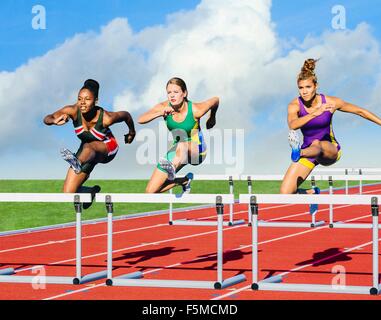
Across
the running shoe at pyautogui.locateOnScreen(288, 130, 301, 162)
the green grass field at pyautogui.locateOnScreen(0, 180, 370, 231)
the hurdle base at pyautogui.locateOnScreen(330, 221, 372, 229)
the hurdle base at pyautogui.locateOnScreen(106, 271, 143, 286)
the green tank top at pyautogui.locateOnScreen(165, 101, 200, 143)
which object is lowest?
the hurdle base at pyautogui.locateOnScreen(106, 271, 143, 286)

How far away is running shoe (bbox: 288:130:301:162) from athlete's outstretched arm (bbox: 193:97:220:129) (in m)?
0.90

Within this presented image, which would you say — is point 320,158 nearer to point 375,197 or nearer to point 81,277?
point 375,197

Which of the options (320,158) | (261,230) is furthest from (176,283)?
(261,230)

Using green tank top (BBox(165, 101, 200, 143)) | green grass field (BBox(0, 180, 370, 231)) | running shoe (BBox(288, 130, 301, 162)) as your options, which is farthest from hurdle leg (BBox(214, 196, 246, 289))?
green grass field (BBox(0, 180, 370, 231))

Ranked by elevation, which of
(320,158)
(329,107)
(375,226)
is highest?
(329,107)

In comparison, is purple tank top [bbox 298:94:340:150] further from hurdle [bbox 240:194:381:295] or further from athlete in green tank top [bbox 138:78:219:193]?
athlete in green tank top [bbox 138:78:219:193]

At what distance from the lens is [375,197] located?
347 inches

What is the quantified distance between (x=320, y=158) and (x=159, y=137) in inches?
75.1

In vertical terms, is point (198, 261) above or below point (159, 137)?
below

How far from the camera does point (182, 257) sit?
12.6m

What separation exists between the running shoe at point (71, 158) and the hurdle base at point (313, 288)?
2456 mm

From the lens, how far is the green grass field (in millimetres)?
18969
